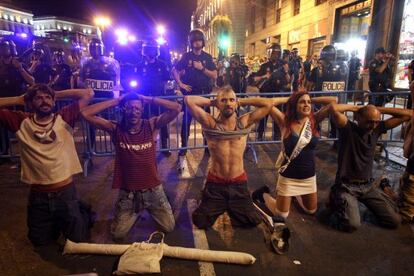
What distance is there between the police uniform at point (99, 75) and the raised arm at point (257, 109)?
3163 millimetres

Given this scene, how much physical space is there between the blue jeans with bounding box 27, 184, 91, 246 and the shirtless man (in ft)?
4.35

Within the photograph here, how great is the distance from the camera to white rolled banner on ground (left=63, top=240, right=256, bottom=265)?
3.19 m

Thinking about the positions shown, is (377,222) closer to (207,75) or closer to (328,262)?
(328,262)

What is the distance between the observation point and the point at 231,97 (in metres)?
3.80

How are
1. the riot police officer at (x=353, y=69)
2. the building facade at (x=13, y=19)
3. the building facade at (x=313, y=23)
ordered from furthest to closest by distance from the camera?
the building facade at (x=13, y=19)
the building facade at (x=313, y=23)
the riot police officer at (x=353, y=69)

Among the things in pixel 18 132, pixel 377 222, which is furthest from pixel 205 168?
pixel 18 132

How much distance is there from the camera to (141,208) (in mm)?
3811

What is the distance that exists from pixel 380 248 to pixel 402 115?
5.33 ft

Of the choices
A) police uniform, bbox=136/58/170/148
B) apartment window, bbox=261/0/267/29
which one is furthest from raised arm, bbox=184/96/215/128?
apartment window, bbox=261/0/267/29

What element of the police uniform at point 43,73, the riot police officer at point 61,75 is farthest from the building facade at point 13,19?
the police uniform at point 43,73

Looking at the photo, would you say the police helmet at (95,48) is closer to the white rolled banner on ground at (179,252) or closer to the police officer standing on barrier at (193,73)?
the police officer standing on barrier at (193,73)

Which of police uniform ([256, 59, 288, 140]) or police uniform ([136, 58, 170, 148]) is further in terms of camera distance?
police uniform ([256, 59, 288, 140])

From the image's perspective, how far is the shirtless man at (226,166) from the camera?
3.87 meters

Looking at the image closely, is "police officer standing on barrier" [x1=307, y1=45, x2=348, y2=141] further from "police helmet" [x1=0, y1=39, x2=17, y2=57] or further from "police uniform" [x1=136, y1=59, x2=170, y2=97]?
"police helmet" [x1=0, y1=39, x2=17, y2=57]
